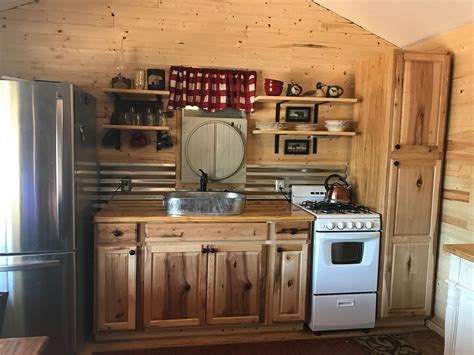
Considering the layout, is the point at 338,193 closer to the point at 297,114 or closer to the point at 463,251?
the point at 297,114

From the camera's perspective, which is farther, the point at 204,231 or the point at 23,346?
the point at 204,231

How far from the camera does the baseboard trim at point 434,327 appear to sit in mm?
3047

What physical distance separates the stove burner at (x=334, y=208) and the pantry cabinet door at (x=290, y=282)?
34cm

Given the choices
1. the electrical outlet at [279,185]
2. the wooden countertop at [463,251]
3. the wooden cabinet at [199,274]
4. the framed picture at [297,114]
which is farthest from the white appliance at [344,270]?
the wooden countertop at [463,251]

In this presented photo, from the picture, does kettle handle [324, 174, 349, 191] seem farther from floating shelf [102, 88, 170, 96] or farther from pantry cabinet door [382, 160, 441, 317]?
floating shelf [102, 88, 170, 96]

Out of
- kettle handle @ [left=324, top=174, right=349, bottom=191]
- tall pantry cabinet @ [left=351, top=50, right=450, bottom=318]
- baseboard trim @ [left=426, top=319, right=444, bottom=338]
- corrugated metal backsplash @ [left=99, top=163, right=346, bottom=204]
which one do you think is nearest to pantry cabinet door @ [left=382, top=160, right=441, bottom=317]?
tall pantry cabinet @ [left=351, top=50, right=450, bottom=318]

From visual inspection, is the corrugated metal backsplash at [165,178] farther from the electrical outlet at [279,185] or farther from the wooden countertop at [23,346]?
the wooden countertop at [23,346]

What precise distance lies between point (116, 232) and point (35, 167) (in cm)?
66

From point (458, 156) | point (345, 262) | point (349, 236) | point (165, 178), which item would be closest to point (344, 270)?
point (345, 262)

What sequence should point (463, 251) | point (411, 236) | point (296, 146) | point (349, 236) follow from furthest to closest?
point (296, 146)
point (411, 236)
point (349, 236)
point (463, 251)

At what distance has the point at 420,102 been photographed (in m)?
2.97

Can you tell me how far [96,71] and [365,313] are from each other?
2.78 metres

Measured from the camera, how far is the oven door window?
296 centimetres

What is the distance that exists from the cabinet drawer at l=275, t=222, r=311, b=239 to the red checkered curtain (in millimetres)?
1044
